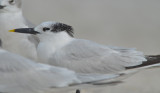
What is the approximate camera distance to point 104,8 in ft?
30.3

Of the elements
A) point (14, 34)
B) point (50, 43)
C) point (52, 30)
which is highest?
point (14, 34)

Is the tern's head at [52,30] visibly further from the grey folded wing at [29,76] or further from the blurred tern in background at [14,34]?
the grey folded wing at [29,76]

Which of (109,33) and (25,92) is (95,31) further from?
(25,92)

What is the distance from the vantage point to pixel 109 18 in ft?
28.8

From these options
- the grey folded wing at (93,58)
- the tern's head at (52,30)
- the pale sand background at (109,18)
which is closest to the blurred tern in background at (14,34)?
the tern's head at (52,30)

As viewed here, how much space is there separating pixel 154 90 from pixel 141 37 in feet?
7.43

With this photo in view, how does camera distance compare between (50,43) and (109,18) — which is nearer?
(50,43)

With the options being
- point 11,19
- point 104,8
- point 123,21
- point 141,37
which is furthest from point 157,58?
point 104,8

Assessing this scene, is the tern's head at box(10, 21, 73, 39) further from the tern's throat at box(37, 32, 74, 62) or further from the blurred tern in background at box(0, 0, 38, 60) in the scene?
the blurred tern in background at box(0, 0, 38, 60)

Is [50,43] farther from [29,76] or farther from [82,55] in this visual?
[29,76]

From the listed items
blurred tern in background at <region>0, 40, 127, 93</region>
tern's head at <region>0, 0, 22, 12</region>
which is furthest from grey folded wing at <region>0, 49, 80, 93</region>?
tern's head at <region>0, 0, 22, 12</region>

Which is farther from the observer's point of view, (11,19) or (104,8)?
(104,8)

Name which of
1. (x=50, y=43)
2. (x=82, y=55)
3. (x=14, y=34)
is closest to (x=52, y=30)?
(x=50, y=43)

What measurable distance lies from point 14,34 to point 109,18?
385cm
